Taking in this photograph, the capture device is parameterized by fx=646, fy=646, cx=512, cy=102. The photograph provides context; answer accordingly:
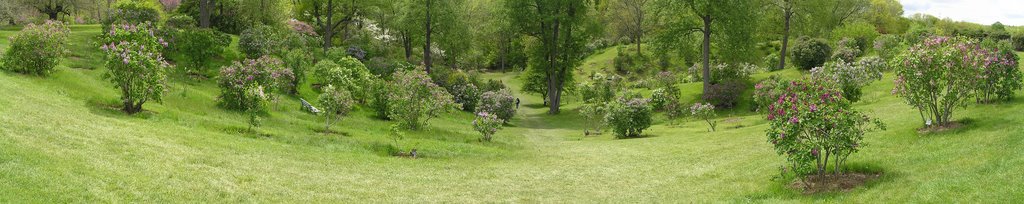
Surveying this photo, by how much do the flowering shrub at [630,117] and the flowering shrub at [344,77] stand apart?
17.6 meters

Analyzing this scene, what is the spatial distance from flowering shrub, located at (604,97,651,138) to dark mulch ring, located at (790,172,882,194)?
20.2 metres

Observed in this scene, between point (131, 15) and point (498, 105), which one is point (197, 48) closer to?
point (131, 15)

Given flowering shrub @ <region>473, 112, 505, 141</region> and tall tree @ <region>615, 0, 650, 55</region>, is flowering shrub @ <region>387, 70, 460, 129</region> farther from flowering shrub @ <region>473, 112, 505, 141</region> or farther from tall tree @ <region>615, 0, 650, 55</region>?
tall tree @ <region>615, 0, 650, 55</region>

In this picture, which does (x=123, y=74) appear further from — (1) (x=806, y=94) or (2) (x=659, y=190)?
(1) (x=806, y=94)

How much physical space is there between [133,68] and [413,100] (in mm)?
15053

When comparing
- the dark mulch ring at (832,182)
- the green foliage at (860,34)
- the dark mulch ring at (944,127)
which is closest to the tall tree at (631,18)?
the green foliage at (860,34)

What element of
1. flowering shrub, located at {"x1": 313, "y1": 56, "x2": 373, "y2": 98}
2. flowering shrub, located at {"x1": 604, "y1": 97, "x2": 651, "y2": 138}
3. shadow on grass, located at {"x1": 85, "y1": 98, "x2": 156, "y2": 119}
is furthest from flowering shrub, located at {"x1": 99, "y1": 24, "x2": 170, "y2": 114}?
flowering shrub, located at {"x1": 604, "y1": 97, "x2": 651, "y2": 138}

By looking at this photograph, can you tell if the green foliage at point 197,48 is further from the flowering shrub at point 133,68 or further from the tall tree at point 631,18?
the tall tree at point 631,18

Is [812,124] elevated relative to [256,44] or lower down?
lower down

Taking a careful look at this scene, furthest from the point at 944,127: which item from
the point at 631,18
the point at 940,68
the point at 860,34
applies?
the point at 631,18

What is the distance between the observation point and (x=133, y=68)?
2702 centimetres

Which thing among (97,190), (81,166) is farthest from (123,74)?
(97,190)

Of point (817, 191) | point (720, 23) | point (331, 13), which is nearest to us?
point (817, 191)

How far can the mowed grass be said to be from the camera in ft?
50.5
